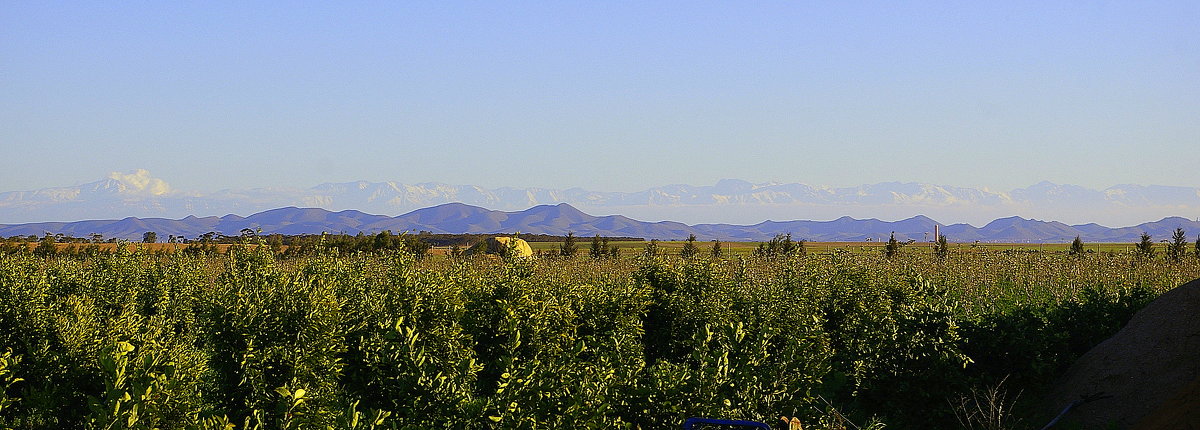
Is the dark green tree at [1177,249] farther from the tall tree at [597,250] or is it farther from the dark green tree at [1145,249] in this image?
the tall tree at [597,250]

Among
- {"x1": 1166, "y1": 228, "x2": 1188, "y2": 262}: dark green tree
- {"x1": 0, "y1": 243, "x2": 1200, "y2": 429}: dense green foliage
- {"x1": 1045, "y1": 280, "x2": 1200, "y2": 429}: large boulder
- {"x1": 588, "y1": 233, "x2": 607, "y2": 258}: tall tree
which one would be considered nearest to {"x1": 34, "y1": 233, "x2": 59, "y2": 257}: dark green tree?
{"x1": 588, "y1": 233, "x2": 607, "y2": 258}: tall tree

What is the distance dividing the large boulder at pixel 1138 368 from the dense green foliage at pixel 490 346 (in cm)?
38

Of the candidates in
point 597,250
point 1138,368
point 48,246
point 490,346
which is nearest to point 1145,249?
point 597,250

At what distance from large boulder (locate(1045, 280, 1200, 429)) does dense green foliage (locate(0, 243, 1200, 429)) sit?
380mm

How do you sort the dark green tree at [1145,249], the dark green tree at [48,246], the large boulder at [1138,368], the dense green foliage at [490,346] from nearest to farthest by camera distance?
the dense green foliage at [490,346], the large boulder at [1138,368], the dark green tree at [1145,249], the dark green tree at [48,246]

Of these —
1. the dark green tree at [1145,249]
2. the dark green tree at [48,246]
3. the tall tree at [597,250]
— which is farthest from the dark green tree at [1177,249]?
the dark green tree at [48,246]

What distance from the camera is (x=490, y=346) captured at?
1041 cm

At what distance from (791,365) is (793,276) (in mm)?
7116

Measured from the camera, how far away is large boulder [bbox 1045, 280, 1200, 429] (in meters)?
11.0

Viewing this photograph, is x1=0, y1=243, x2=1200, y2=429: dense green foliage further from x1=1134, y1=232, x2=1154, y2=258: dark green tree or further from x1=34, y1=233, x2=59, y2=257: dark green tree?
x1=34, y1=233, x2=59, y2=257: dark green tree

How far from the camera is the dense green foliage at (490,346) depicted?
730 centimetres

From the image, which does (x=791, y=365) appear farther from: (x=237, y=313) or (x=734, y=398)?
(x=237, y=313)

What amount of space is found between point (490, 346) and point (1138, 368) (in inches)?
293

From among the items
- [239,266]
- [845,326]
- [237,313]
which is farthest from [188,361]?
[845,326]
